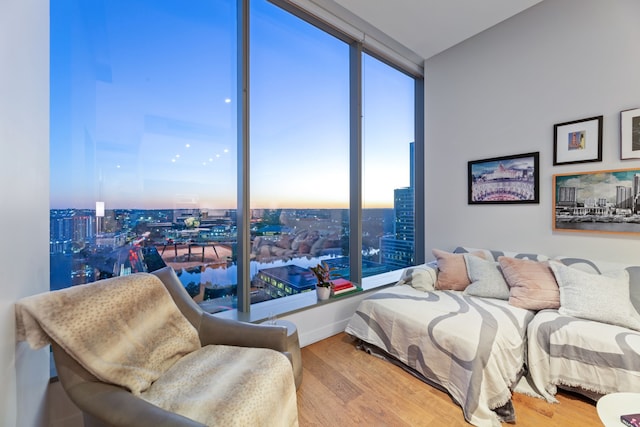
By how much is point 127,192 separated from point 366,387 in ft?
6.89

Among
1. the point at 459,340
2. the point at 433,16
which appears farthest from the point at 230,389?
the point at 433,16

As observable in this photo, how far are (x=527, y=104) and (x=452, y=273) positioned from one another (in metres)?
1.87

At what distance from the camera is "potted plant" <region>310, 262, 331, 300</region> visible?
251 cm

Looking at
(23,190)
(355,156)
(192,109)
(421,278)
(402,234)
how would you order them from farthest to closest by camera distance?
(402,234) < (355,156) < (421,278) < (192,109) < (23,190)

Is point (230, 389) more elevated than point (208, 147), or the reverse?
point (208, 147)

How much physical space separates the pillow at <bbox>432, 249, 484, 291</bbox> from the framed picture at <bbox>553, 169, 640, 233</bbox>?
0.93 meters

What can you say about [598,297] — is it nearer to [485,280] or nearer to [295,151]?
[485,280]

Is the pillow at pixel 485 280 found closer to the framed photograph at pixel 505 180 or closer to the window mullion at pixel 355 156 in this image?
the framed photograph at pixel 505 180

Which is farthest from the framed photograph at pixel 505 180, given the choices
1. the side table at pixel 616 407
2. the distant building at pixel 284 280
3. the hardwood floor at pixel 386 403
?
the distant building at pixel 284 280

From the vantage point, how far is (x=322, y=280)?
8.41 ft

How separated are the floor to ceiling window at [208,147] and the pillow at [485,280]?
113cm

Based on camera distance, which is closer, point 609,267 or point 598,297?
point 598,297

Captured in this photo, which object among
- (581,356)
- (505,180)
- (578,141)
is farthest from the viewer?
(505,180)

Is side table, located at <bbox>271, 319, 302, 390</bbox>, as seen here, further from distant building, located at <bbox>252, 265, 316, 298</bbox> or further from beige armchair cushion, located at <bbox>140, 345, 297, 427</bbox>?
distant building, located at <bbox>252, 265, 316, 298</bbox>
